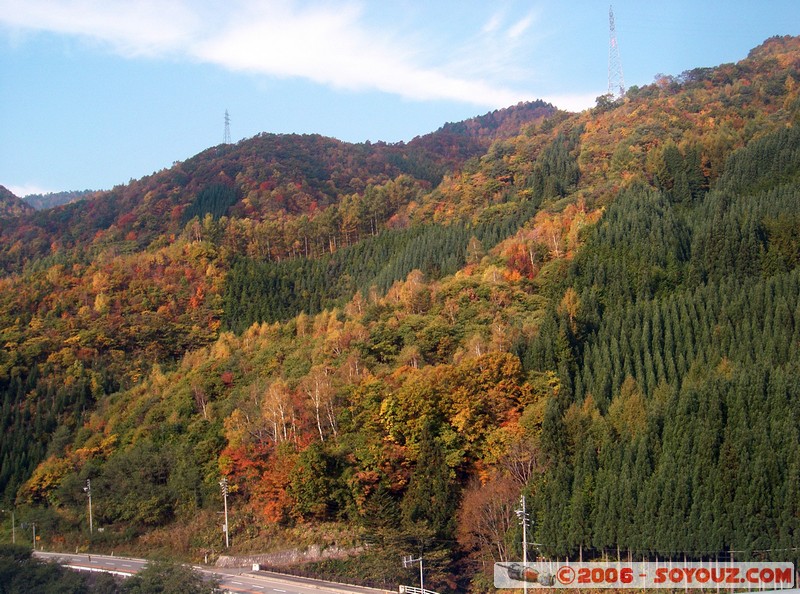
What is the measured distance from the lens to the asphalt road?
2906 cm

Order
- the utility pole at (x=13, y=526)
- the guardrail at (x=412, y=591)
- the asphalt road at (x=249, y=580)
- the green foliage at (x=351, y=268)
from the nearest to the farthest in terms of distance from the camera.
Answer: the guardrail at (x=412, y=591) < the asphalt road at (x=249, y=580) < the utility pole at (x=13, y=526) < the green foliage at (x=351, y=268)

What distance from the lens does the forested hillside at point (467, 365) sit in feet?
101

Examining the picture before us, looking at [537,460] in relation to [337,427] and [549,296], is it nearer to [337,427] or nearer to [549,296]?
[337,427]

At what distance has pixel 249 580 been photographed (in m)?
31.1

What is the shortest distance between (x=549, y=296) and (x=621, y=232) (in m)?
5.49

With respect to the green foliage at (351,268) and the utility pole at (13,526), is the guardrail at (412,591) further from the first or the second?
the green foliage at (351,268)

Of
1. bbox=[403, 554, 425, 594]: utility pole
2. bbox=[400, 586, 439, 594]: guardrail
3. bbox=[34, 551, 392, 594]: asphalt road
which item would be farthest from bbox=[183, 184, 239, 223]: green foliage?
bbox=[400, 586, 439, 594]: guardrail

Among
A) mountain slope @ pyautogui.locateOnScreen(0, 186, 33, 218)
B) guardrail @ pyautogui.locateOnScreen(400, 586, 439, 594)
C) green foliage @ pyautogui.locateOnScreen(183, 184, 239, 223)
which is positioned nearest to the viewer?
guardrail @ pyautogui.locateOnScreen(400, 586, 439, 594)

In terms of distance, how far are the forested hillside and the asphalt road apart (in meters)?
2.01

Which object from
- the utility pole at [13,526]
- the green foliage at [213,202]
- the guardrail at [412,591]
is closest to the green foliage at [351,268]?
the utility pole at [13,526]

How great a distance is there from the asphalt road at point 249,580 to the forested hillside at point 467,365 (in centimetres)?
201

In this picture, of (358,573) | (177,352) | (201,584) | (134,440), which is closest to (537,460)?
(358,573)

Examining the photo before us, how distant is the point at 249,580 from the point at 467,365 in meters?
12.3

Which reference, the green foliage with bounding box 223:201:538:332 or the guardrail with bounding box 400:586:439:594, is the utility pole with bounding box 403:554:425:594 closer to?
the guardrail with bounding box 400:586:439:594
